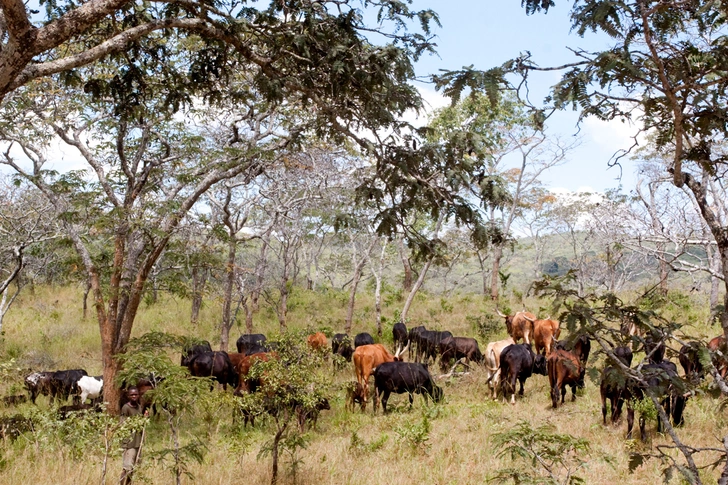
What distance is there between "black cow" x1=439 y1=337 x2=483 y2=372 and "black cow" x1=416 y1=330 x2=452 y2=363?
320 mm

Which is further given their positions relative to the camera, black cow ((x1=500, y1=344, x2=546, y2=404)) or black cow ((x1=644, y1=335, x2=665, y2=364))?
black cow ((x1=500, y1=344, x2=546, y2=404))

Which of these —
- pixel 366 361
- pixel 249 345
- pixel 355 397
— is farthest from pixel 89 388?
pixel 366 361

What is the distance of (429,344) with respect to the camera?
1559 centimetres

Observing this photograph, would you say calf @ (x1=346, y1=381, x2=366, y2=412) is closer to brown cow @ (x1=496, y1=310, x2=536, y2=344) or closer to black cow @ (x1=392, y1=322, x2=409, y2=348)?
black cow @ (x1=392, y1=322, x2=409, y2=348)

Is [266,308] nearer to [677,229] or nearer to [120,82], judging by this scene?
[677,229]

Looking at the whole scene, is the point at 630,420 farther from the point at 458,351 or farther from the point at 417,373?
the point at 458,351

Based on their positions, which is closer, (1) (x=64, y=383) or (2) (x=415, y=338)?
(1) (x=64, y=383)

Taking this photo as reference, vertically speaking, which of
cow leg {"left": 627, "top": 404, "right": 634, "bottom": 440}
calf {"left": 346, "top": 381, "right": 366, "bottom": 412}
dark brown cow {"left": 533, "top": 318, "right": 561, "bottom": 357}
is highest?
dark brown cow {"left": 533, "top": 318, "right": 561, "bottom": 357}

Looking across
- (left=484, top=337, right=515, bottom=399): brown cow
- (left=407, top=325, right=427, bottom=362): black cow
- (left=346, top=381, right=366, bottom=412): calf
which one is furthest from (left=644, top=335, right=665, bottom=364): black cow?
(left=407, top=325, right=427, bottom=362): black cow

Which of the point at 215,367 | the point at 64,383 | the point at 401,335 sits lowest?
the point at 64,383

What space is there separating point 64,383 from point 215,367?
329cm

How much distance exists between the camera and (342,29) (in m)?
5.70

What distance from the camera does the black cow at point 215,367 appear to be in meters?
12.6

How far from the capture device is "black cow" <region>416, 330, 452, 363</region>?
50.4 feet
